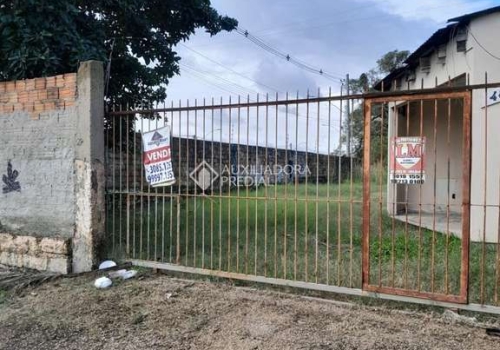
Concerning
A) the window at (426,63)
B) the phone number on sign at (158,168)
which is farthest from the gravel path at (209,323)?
the window at (426,63)

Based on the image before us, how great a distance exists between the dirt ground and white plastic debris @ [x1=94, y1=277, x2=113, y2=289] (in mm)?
73

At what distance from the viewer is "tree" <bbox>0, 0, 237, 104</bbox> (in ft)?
19.0

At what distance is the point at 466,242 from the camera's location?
3.54 meters

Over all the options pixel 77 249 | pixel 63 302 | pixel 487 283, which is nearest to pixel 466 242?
pixel 487 283

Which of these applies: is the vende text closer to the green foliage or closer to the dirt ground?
the dirt ground

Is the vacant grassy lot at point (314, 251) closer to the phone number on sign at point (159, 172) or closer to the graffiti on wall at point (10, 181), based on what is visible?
the phone number on sign at point (159, 172)

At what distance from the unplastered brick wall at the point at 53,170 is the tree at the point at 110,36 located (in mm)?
492

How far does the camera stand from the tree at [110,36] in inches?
228

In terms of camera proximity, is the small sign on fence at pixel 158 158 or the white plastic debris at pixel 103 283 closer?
the white plastic debris at pixel 103 283

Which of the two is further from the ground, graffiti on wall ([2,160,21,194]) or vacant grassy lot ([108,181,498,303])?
graffiti on wall ([2,160,21,194])

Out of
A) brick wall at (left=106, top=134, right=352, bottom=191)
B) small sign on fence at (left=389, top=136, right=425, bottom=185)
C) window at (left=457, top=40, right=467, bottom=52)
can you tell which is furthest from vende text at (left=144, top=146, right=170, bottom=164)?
window at (left=457, top=40, right=467, bottom=52)

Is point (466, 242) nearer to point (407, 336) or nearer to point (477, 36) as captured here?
point (407, 336)

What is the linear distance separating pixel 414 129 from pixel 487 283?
6998 millimetres

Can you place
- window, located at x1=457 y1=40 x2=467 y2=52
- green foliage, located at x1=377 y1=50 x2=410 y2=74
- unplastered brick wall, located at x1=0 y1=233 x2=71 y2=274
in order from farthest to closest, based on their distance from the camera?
green foliage, located at x1=377 y1=50 x2=410 y2=74, window, located at x1=457 y1=40 x2=467 y2=52, unplastered brick wall, located at x1=0 y1=233 x2=71 y2=274
